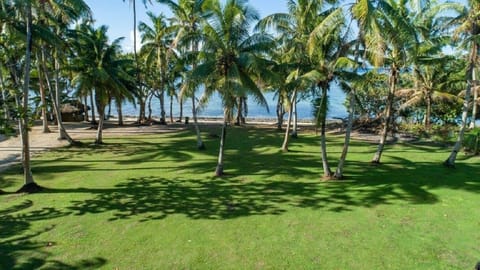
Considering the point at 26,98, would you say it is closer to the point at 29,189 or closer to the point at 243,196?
the point at 29,189

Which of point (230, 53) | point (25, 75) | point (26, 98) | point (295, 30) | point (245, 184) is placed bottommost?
point (245, 184)

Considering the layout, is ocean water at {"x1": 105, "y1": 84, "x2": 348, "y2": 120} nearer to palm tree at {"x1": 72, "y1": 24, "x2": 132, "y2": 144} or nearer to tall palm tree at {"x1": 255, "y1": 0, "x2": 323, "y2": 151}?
tall palm tree at {"x1": 255, "y1": 0, "x2": 323, "y2": 151}

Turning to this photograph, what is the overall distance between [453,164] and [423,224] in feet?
25.5

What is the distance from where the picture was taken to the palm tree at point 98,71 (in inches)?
741

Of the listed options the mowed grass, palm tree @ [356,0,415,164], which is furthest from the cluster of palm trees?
the mowed grass

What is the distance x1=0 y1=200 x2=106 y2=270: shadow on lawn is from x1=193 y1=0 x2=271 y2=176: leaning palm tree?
6.53 m

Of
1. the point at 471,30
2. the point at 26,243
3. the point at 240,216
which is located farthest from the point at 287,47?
the point at 26,243

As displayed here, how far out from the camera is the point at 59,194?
1074cm

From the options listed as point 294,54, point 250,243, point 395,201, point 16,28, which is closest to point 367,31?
point 395,201

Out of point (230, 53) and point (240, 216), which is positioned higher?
point (230, 53)

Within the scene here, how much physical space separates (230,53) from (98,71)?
31.5 ft

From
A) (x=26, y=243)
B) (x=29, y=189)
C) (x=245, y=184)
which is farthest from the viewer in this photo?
(x=245, y=184)

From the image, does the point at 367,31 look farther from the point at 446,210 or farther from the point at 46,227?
the point at 46,227

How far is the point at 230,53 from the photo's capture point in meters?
12.7
